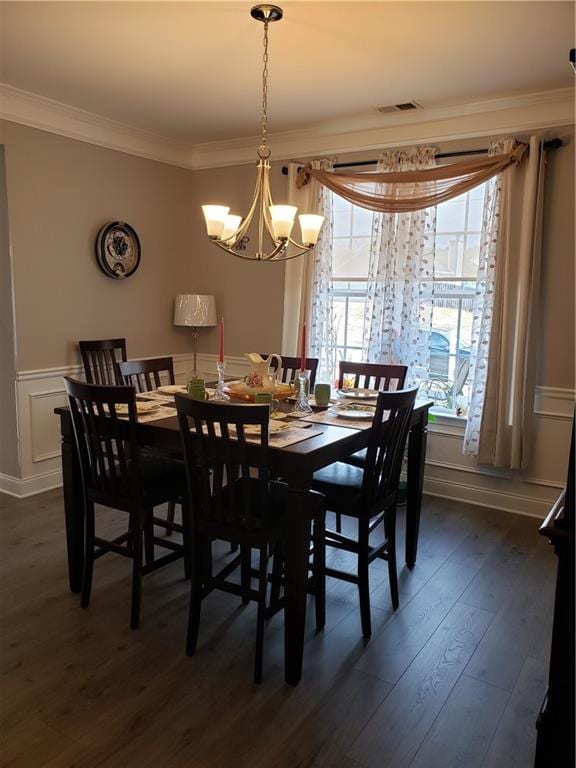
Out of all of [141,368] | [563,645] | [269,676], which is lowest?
[269,676]

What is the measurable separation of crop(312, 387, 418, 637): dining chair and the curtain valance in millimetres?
2035

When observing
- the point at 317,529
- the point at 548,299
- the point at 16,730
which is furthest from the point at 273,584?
the point at 548,299

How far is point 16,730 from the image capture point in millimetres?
1879

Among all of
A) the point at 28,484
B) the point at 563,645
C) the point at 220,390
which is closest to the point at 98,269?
the point at 28,484

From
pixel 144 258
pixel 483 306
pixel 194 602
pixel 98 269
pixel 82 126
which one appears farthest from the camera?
pixel 144 258

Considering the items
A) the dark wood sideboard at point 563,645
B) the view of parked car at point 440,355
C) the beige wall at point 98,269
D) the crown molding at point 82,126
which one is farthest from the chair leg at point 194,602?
the crown molding at point 82,126

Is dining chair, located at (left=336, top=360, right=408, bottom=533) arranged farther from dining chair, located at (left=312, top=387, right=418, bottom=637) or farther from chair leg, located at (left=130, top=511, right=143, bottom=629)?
chair leg, located at (left=130, top=511, right=143, bottom=629)

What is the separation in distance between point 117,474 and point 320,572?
100 cm

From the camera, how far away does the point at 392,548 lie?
2.63m

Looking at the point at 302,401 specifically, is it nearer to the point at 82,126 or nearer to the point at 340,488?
the point at 340,488

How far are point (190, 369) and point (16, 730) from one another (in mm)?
3724

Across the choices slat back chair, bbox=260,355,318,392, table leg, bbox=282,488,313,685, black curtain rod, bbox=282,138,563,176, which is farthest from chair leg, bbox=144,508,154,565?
black curtain rod, bbox=282,138,563,176

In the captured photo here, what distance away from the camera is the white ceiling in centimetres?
262

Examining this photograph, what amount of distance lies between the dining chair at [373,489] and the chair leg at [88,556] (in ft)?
3.37
